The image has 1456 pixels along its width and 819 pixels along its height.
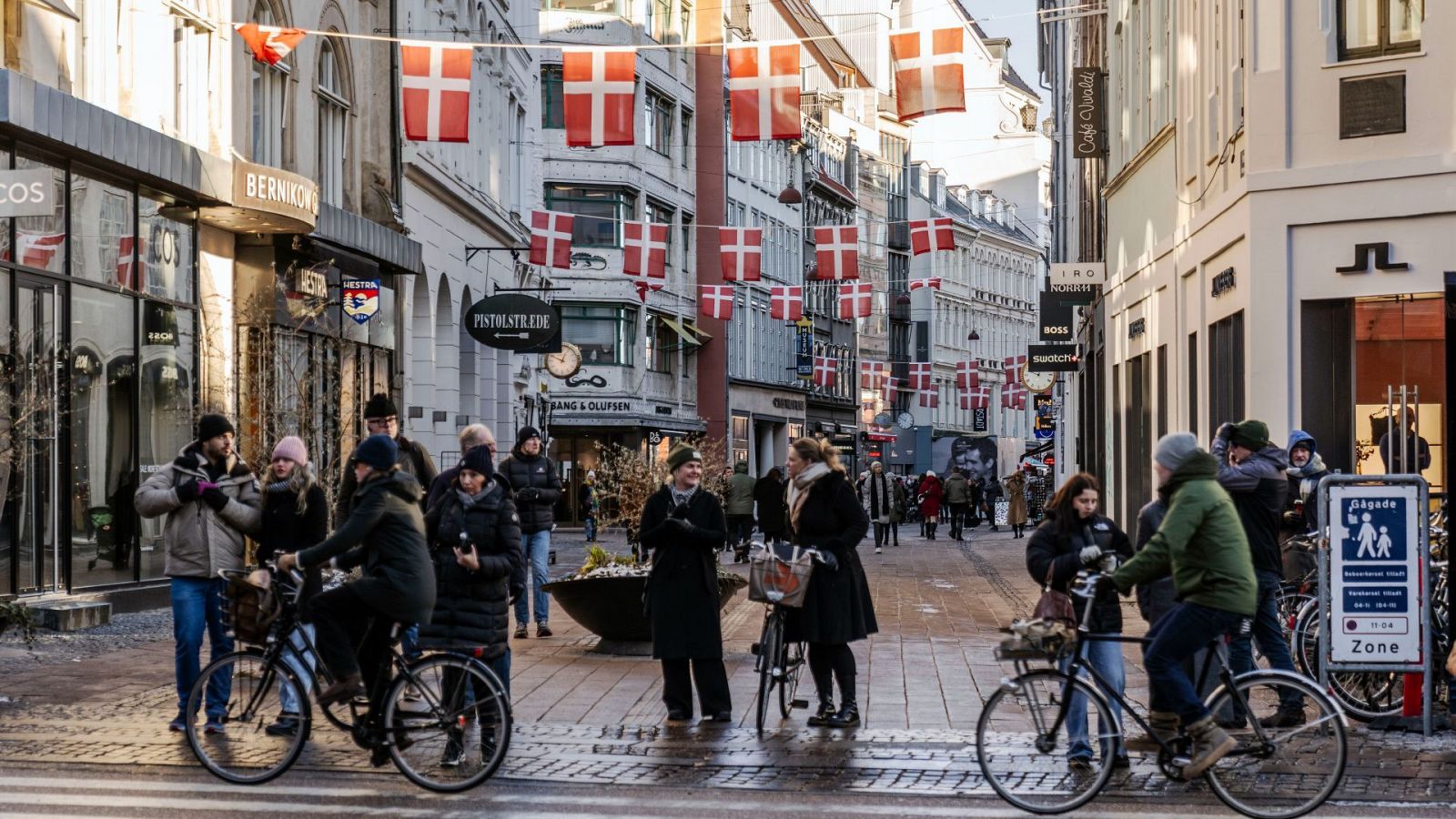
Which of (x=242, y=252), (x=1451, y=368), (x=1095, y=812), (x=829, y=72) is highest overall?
(x=829, y=72)

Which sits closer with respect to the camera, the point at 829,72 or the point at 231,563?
the point at 231,563

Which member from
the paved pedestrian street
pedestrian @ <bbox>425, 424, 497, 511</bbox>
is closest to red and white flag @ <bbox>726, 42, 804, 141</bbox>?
the paved pedestrian street

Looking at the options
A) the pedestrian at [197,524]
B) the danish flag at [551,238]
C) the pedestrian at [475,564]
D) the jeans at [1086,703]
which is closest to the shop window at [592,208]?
the danish flag at [551,238]

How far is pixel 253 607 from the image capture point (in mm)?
10281

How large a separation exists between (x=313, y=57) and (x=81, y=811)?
63.9ft

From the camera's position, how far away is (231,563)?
11547 mm

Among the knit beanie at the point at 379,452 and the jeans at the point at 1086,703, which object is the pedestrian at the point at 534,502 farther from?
the jeans at the point at 1086,703

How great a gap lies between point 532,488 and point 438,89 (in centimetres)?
514

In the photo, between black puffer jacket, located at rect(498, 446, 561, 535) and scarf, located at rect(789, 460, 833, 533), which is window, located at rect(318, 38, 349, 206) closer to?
black puffer jacket, located at rect(498, 446, 561, 535)

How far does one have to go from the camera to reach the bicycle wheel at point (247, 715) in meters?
9.95

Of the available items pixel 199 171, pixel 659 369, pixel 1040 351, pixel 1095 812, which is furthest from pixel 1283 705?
pixel 659 369

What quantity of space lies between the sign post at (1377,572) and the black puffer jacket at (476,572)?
450 cm

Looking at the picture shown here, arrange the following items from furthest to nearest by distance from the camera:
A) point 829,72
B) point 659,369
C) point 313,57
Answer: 1. point 829,72
2. point 659,369
3. point 313,57

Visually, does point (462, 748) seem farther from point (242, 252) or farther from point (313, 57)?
point (313, 57)
